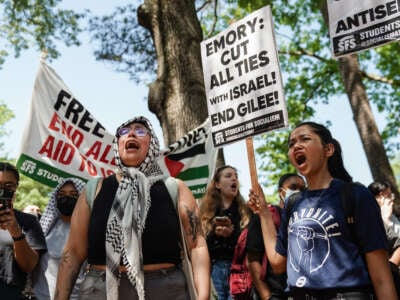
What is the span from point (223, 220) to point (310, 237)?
8.81 feet

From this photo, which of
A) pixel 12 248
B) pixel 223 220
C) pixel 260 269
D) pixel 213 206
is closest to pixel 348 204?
pixel 260 269

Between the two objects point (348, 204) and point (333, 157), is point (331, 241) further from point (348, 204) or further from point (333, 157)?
point (333, 157)

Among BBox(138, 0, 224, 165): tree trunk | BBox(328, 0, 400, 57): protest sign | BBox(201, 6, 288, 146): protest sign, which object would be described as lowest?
BBox(201, 6, 288, 146): protest sign

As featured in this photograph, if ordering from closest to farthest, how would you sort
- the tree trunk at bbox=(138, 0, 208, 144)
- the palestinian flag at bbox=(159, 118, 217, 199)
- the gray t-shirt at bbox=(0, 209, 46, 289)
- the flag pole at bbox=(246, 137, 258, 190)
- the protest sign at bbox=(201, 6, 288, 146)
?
the gray t-shirt at bbox=(0, 209, 46, 289), the flag pole at bbox=(246, 137, 258, 190), the protest sign at bbox=(201, 6, 288, 146), the palestinian flag at bbox=(159, 118, 217, 199), the tree trunk at bbox=(138, 0, 208, 144)

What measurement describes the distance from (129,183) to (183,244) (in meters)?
0.46

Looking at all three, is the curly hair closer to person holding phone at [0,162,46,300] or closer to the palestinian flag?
the palestinian flag

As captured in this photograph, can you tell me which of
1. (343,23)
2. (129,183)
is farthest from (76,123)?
(129,183)

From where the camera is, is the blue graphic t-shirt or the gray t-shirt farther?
the gray t-shirt

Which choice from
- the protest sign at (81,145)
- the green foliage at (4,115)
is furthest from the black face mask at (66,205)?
the green foliage at (4,115)

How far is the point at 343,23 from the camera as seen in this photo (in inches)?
206

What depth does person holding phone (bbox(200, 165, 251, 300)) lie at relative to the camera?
5.64 meters

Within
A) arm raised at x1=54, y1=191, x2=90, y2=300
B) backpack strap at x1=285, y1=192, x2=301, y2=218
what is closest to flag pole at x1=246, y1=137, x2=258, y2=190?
backpack strap at x1=285, y1=192, x2=301, y2=218

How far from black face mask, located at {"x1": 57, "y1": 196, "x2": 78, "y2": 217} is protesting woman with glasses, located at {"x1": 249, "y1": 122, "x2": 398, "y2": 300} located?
117 inches

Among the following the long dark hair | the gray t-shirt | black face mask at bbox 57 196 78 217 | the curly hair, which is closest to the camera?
the long dark hair
